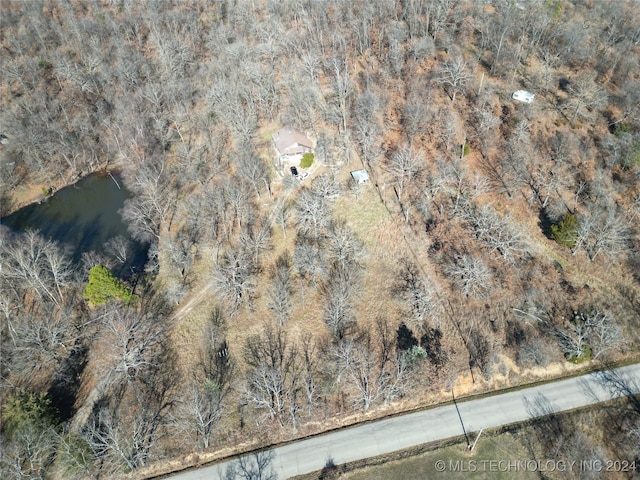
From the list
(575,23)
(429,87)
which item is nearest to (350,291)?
(429,87)

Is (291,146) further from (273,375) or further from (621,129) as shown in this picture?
(621,129)

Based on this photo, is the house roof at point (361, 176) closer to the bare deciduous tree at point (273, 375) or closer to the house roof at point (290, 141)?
the house roof at point (290, 141)

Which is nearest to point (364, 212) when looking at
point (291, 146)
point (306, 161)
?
point (306, 161)

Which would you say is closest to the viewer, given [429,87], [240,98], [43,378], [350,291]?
[43,378]

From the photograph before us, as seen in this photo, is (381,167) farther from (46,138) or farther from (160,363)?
(46,138)

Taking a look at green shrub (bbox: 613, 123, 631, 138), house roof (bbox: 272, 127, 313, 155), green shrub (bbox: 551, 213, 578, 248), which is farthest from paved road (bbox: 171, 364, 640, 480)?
house roof (bbox: 272, 127, 313, 155)

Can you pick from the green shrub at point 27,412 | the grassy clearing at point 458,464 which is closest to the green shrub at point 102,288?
the green shrub at point 27,412
